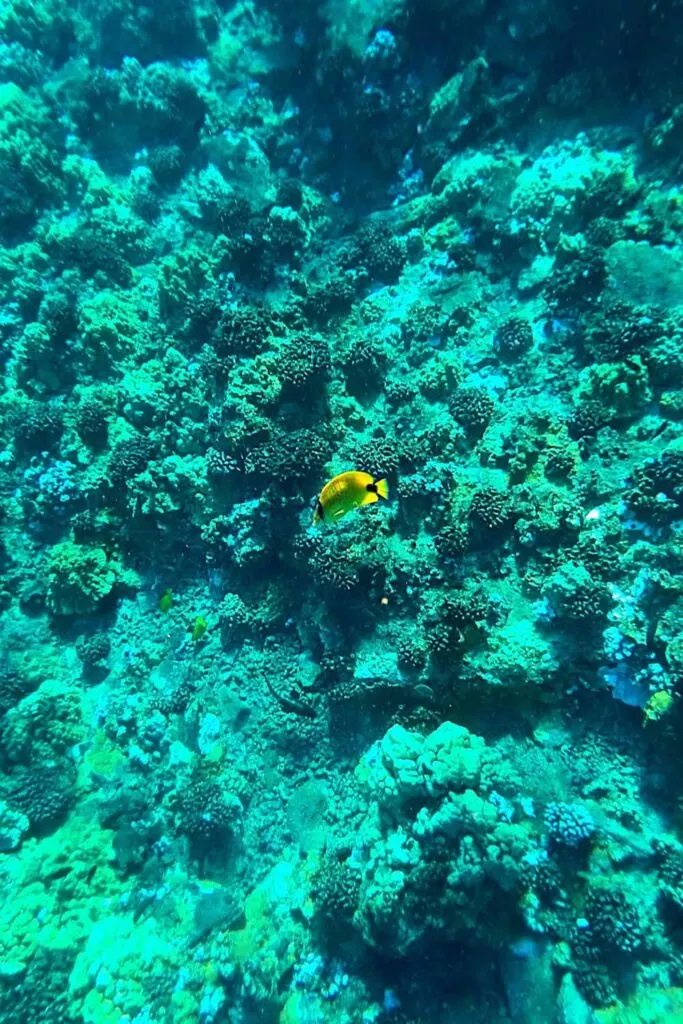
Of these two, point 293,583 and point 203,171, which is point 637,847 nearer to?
point 293,583

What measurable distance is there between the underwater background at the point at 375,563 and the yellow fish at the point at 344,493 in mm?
65

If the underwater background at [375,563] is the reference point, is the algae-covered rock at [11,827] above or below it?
below

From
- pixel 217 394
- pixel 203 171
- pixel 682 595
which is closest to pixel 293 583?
pixel 217 394

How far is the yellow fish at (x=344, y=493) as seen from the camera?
419 cm

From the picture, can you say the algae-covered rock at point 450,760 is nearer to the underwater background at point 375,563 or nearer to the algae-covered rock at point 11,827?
the underwater background at point 375,563

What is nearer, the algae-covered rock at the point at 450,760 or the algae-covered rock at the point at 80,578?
the algae-covered rock at the point at 450,760

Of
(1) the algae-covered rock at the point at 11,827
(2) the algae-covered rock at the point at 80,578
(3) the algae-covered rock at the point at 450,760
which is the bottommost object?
(1) the algae-covered rock at the point at 11,827

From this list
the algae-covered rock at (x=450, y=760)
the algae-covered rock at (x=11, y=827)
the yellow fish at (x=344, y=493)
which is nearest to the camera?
the yellow fish at (x=344, y=493)

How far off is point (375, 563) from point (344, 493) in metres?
1.89

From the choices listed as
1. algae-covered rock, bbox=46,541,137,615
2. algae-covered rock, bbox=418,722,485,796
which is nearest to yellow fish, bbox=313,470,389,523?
algae-covered rock, bbox=418,722,485,796

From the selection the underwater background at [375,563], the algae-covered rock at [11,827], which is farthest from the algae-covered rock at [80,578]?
the algae-covered rock at [11,827]

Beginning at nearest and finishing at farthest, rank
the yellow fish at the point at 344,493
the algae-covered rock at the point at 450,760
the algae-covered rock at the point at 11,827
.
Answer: the yellow fish at the point at 344,493 → the algae-covered rock at the point at 450,760 → the algae-covered rock at the point at 11,827

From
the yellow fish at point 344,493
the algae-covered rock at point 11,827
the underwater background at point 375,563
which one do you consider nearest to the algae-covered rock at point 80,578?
the underwater background at point 375,563

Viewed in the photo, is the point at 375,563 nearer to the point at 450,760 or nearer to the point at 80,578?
the point at 450,760
